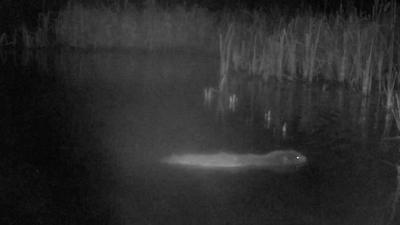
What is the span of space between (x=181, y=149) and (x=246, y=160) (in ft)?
2.34

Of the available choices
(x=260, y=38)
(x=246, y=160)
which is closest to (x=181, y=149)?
(x=246, y=160)

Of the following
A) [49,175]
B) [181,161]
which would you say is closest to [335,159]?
[181,161]

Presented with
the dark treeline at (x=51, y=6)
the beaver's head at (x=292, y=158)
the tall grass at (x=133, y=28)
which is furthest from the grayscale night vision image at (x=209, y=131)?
the dark treeline at (x=51, y=6)

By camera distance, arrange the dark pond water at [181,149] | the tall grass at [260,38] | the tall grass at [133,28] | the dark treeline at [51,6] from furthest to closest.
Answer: the dark treeline at [51,6] → the tall grass at [133,28] → the tall grass at [260,38] → the dark pond water at [181,149]

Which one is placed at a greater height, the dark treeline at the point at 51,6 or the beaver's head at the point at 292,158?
the dark treeline at the point at 51,6

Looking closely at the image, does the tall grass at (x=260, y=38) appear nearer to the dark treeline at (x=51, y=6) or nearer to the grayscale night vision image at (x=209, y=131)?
the grayscale night vision image at (x=209, y=131)

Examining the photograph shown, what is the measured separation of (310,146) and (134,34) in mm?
9454

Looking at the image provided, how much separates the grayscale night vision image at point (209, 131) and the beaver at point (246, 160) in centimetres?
1

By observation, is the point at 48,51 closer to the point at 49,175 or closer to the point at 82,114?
the point at 82,114

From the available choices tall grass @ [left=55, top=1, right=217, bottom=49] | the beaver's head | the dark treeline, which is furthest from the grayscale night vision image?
the dark treeline

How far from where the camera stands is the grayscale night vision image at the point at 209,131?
170 inches

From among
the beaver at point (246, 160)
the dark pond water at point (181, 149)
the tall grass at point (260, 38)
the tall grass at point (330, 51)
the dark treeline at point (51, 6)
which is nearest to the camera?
the dark pond water at point (181, 149)

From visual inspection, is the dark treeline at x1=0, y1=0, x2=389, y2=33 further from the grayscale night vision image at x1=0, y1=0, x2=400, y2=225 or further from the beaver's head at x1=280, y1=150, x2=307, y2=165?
the beaver's head at x1=280, y1=150, x2=307, y2=165

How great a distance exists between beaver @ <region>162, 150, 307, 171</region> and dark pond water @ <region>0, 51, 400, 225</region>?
4.9 inches
